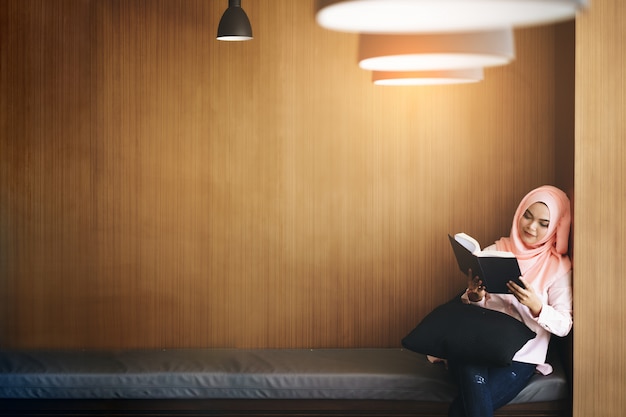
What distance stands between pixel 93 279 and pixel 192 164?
0.97 metres

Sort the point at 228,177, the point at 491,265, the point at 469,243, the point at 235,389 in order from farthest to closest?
the point at 228,177
the point at 235,389
the point at 469,243
the point at 491,265

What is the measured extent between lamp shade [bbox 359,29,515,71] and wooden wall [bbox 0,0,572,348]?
2.90m

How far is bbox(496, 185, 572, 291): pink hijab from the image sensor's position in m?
4.18

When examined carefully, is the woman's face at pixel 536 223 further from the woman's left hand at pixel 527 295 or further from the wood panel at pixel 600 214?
the woman's left hand at pixel 527 295

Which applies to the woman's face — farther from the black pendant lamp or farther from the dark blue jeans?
the black pendant lamp

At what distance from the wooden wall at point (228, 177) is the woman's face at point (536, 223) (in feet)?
1.90

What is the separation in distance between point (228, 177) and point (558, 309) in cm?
210

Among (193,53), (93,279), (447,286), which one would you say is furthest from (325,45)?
(93,279)

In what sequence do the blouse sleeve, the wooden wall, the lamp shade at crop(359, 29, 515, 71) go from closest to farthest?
1. the lamp shade at crop(359, 29, 515, 71)
2. the blouse sleeve
3. the wooden wall

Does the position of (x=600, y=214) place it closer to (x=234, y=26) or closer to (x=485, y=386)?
(x=485, y=386)

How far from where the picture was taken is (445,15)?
151cm

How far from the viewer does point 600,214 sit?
4.08 meters

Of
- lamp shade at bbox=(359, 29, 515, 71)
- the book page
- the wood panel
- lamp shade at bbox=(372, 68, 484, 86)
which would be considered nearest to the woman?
the wood panel

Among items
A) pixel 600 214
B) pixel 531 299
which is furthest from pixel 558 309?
pixel 600 214
